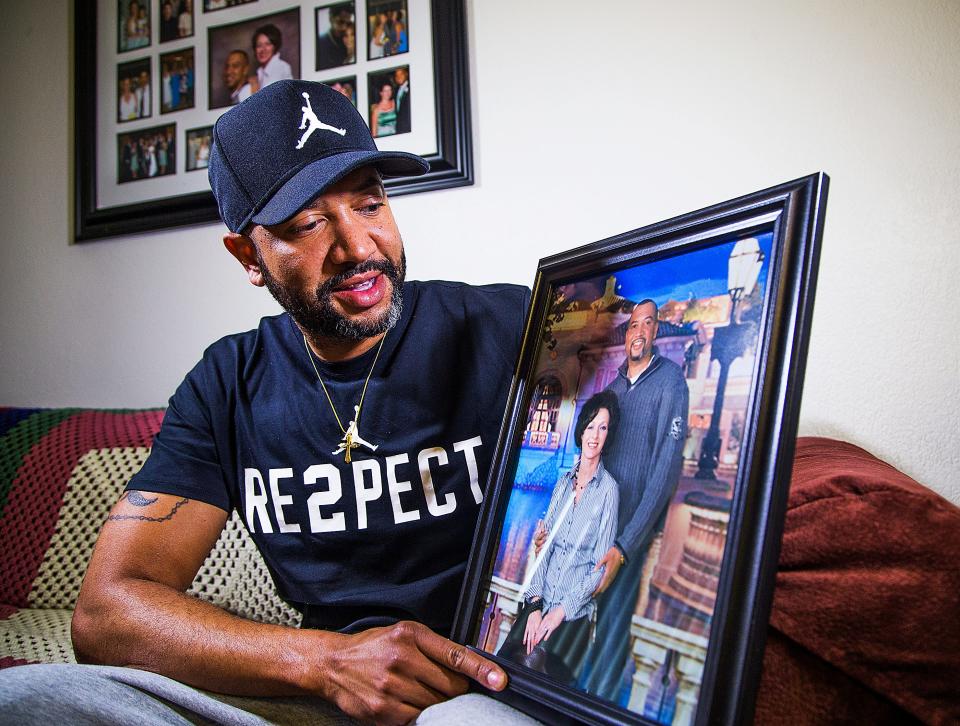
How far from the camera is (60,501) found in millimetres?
1476

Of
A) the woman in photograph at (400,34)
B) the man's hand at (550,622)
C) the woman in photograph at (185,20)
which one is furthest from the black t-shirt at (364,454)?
the woman in photograph at (185,20)

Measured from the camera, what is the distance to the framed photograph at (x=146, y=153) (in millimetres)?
1825

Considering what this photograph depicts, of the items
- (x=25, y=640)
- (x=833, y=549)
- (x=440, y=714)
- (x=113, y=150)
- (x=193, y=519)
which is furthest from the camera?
(x=113, y=150)

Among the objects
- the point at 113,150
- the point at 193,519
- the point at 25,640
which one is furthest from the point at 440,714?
the point at 113,150

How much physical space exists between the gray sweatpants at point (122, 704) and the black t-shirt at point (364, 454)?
0.23 metres

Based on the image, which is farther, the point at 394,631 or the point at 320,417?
the point at 320,417

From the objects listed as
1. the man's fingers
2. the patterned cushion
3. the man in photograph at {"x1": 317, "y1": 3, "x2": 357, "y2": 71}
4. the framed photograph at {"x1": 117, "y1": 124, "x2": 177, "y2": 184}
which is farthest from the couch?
the framed photograph at {"x1": 117, "y1": 124, "x2": 177, "y2": 184}

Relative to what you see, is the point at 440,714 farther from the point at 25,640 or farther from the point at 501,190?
the point at 501,190

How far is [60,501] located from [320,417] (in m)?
0.76

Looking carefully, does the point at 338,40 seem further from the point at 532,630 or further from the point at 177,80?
the point at 532,630

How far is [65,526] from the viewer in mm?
1454

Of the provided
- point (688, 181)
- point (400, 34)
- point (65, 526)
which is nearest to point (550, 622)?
point (688, 181)

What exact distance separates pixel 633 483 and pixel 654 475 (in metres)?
0.03

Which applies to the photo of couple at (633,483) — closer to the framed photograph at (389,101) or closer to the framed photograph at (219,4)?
the framed photograph at (389,101)
